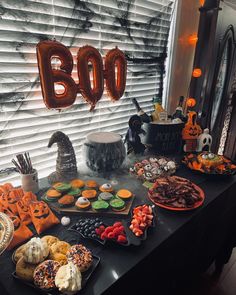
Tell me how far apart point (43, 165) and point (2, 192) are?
345mm

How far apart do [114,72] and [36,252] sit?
2.92ft

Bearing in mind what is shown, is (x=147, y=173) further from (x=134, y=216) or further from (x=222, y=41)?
(x=222, y=41)

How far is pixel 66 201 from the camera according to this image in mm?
893

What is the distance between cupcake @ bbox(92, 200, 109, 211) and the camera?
866 millimetres

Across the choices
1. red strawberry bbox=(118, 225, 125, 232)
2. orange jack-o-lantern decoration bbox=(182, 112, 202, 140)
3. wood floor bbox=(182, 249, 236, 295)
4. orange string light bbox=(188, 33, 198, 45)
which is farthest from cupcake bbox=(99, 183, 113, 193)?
orange string light bbox=(188, 33, 198, 45)

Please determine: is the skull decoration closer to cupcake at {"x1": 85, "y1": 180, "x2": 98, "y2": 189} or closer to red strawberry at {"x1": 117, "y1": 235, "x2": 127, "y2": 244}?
cupcake at {"x1": 85, "y1": 180, "x2": 98, "y2": 189}

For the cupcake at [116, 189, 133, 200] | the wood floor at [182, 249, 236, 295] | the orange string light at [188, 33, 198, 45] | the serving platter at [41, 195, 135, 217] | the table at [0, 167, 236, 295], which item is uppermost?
the orange string light at [188, 33, 198, 45]

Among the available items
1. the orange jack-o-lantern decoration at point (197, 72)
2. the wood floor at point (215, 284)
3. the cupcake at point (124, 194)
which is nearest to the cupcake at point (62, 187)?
the cupcake at point (124, 194)

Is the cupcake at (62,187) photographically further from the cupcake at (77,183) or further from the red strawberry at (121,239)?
the red strawberry at (121,239)

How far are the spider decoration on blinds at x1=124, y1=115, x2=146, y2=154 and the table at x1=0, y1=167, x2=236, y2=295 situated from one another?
8.5 inches

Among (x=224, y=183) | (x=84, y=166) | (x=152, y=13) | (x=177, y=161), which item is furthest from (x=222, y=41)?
(x=84, y=166)

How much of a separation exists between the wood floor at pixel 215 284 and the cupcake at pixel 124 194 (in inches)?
32.5

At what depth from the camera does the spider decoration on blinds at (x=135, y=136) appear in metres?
1.26

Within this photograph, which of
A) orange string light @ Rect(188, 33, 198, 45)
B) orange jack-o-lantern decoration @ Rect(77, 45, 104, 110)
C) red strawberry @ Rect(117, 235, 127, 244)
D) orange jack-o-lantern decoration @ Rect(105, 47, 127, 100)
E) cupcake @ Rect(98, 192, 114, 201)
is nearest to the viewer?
red strawberry @ Rect(117, 235, 127, 244)
